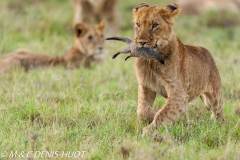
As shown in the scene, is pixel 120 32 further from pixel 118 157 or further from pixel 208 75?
pixel 118 157

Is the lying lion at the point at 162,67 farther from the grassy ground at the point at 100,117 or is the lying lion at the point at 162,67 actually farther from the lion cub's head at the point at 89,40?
the lion cub's head at the point at 89,40

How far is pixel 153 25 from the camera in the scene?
14.3 ft

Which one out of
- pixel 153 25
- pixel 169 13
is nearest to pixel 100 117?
pixel 153 25

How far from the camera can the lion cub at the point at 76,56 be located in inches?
281

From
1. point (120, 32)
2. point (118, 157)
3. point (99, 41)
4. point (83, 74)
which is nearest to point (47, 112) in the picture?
point (118, 157)

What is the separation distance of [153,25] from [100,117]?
834mm

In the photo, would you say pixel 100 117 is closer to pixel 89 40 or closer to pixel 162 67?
pixel 162 67

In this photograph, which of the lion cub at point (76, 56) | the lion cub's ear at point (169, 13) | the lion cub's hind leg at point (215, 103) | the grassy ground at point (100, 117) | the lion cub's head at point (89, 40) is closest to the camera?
the grassy ground at point (100, 117)

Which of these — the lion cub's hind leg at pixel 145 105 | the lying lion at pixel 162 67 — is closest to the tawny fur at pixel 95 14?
the lying lion at pixel 162 67

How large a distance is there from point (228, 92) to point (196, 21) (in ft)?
17.1

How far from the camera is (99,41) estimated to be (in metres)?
8.02

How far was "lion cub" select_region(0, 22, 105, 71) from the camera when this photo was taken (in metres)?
7.14

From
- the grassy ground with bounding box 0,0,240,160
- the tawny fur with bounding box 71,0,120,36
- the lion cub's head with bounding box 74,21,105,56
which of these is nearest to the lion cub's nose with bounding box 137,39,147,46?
the grassy ground with bounding box 0,0,240,160

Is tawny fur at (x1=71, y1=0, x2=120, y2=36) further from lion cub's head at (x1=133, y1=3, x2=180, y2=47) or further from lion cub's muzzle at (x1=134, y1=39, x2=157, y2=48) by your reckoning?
lion cub's muzzle at (x1=134, y1=39, x2=157, y2=48)
